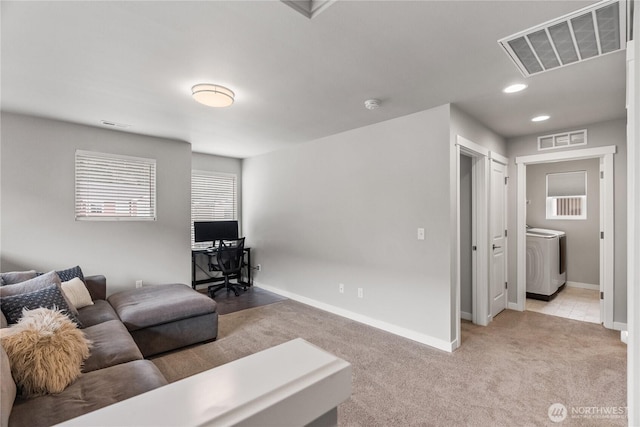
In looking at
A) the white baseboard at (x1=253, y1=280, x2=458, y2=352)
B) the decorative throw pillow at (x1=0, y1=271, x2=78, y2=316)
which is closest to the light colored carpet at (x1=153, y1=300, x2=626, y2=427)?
the white baseboard at (x1=253, y1=280, x2=458, y2=352)

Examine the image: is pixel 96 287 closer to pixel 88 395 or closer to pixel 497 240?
pixel 88 395

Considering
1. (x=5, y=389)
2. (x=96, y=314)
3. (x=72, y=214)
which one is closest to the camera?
(x=5, y=389)

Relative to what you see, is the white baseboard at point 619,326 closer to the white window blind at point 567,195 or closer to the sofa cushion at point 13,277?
the white window blind at point 567,195

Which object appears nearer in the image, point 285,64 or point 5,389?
point 5,389

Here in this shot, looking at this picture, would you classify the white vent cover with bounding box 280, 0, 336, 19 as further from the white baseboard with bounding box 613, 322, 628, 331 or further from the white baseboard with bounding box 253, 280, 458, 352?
the white baseboard with bounding box 613, 322, 628, 331

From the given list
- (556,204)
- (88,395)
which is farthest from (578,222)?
(88,395)

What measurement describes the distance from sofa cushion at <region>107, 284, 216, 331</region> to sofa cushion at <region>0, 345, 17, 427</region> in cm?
130

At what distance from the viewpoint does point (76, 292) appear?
2.88m

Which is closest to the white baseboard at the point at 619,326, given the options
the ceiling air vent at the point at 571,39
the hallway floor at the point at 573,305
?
the hallway floor at the point at 573,305

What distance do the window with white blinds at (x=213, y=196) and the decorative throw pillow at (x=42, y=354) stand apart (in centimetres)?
389

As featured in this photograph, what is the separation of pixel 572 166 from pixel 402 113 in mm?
4121

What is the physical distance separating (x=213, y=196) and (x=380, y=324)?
12.6ft

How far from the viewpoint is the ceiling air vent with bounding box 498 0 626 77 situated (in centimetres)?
168

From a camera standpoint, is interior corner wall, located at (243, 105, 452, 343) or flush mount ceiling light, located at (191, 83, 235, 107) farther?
interior corner wall, located at (243, 105, 452, 343)
